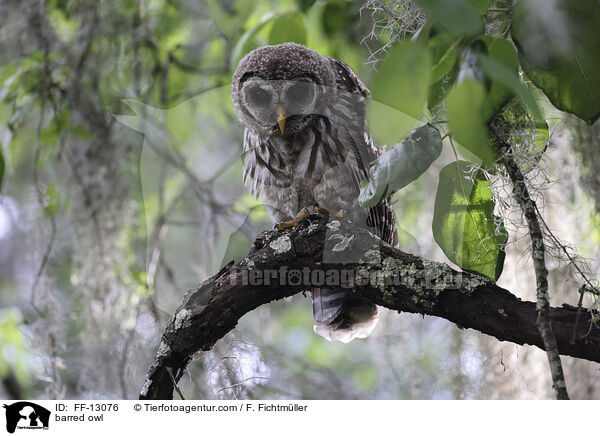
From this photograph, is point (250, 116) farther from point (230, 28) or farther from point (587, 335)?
point (587, 335)

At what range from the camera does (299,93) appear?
114cm

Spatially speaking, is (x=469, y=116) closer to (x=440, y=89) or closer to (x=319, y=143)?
(x=440, y=89)

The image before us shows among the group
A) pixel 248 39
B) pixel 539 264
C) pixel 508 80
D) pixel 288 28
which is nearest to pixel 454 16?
pixel 508 80

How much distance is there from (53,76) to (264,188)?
2.81ft

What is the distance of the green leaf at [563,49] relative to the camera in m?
0.52

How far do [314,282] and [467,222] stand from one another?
25 centimetres

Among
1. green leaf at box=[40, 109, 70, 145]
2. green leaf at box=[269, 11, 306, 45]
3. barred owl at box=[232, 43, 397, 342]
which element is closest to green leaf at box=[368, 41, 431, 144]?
green leaf at box=[269, 11, 306, 45]

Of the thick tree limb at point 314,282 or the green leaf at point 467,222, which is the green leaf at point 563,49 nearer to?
the green leaf at point 467,222

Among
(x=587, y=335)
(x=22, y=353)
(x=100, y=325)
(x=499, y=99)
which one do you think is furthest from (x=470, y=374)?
(x=22, y=353)

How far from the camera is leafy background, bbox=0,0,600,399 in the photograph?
860 millimetres

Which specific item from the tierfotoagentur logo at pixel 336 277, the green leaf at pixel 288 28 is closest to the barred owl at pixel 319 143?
the green leaf at pixel 288 28

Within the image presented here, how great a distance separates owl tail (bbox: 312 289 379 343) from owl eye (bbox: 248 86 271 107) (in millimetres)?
434
